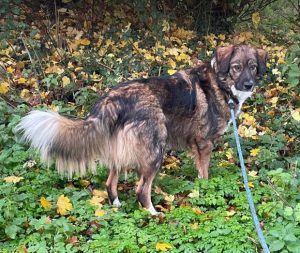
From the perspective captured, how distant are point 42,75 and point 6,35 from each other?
141 centimetres

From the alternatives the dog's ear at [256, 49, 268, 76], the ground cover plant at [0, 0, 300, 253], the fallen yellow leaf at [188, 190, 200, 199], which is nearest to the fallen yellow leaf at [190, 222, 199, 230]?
the ground cover plant at [0, 0, 300, 253]

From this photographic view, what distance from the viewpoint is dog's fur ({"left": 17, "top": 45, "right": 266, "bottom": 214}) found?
15.3ft

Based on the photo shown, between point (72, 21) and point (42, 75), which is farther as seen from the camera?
point (72, 21)

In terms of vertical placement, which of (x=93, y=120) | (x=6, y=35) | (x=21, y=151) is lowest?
(x=21, y=151)

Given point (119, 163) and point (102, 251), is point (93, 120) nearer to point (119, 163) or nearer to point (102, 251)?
point (119, 163)

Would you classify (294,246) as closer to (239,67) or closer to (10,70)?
(239,67)

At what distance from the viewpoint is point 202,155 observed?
5.80 meters

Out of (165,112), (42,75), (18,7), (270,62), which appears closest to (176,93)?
(165,112)

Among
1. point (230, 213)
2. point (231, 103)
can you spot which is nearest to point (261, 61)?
point (231, 103)

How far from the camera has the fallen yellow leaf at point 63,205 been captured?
4.72 m

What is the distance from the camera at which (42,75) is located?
8344 millimetres

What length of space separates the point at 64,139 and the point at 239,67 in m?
2.19

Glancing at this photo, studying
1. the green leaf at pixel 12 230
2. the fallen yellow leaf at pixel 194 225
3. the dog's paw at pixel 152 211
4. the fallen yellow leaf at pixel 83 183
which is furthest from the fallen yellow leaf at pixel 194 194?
the green leaf at pixel 12 230

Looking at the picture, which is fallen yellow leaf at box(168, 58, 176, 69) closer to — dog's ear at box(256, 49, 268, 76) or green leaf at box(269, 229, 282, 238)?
dog's ear at box(256, 49, 268, 76)
